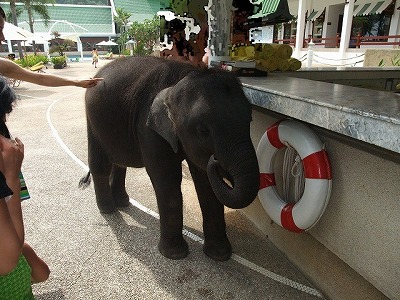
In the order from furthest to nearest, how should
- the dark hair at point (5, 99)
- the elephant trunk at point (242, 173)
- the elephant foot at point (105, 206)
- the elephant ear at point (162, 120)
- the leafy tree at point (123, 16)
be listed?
the leafy tree at point (123, 16)
the elephant foot at point (105, 206)
the elephant ear at point (162, 120)
the elephant trunk at point (242, 173)
the dark hair at point (5, 99)

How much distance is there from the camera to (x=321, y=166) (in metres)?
2.58

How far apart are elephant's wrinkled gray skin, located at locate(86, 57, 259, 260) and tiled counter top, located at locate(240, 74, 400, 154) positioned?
1.43 ft

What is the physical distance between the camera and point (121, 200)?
163 inches

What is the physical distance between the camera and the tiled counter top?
6.14 ft

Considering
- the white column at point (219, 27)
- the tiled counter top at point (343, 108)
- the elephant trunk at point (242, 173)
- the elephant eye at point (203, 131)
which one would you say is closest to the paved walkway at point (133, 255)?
the elephant trunk at point (242, 173)

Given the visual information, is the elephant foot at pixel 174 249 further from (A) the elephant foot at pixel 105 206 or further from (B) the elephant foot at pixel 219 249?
(A) the elephant foot at pixel 105 206

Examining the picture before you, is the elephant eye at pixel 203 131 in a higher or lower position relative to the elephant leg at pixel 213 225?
higher

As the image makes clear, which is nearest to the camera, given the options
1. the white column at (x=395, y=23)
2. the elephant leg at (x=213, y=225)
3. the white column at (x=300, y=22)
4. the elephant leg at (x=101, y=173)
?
the elephant leg at (x=213, y=225)

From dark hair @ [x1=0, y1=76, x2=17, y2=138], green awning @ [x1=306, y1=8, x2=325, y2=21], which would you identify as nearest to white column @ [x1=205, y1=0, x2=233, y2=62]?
dark hair @ [x1=0, y1=76, x2=17, y2=138]

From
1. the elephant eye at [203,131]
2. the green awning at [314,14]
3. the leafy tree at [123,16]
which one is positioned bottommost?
the elephant eye at [203,131]

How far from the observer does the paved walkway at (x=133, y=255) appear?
2742 millimetres

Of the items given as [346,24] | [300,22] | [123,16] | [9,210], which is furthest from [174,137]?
[123,16]

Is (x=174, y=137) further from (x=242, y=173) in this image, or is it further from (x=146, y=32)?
(x=146, y=32)

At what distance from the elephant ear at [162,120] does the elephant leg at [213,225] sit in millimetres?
569
